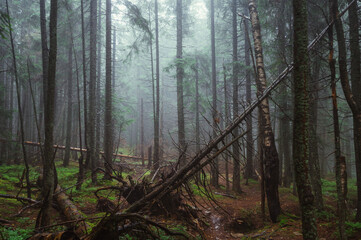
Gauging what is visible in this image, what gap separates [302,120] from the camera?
10.4ft

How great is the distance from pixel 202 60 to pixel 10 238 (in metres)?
19.7

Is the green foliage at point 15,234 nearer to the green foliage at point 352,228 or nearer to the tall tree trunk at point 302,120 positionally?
the tall tree trunk at point 302,120

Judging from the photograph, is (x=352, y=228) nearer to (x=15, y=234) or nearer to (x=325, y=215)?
(x=325, y=215)

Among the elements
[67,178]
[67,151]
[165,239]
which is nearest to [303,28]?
[165,239]

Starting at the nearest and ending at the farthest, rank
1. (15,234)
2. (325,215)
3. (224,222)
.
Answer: (15,234) < (325,215) < (224,222)

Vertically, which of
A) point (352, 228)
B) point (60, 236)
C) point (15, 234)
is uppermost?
point (60, 236)

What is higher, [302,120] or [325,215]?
[302,120]

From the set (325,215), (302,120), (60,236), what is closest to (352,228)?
(325,215)

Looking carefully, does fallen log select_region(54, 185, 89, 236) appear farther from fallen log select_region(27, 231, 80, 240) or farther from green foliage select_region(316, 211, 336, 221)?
green foliage select_region(316, 211, 336, 221)

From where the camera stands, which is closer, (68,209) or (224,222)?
(68,209)

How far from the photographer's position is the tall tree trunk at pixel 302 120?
3.13 meters

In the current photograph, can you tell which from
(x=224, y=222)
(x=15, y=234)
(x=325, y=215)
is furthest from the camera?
(x=224, y=222)

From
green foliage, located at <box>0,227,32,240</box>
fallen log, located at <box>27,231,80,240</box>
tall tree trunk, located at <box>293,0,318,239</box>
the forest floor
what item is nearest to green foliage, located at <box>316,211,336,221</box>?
the forest floor

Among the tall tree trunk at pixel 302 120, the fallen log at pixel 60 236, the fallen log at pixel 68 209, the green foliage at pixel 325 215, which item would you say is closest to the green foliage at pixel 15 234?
the fallen log at pixel 68 209
